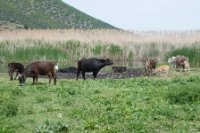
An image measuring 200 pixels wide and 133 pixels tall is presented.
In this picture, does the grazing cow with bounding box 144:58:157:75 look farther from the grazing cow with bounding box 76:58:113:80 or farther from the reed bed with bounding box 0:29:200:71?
the reed bed with bounding box 0:29:200:71

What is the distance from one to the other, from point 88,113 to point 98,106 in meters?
0.90

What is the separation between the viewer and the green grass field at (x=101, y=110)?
1052 centimetres

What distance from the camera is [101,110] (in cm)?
1210

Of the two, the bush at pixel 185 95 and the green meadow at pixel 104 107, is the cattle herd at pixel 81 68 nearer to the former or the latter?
the green meadow at pixel 104 107

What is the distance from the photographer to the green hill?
102625 mm

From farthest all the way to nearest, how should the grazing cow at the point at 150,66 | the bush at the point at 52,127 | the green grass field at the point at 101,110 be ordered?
the grazing cow at the point at 150,66 < the green grass field at the point at 101,110 < the bush at the point at 52,127

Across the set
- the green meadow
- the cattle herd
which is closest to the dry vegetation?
the cattle herd

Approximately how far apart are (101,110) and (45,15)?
104 metres

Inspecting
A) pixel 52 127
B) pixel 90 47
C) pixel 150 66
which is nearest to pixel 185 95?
pixel 52 127

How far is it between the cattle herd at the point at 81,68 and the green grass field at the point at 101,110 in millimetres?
3690

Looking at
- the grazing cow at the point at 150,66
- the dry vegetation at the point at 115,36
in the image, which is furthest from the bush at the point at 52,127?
the dry vegetation at the point at 115,36

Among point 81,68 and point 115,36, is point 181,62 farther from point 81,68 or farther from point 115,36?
point 115,36

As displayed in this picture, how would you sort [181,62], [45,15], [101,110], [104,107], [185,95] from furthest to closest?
1. [45,15]
2. [181,62]
3. [185,95]
4. [104,107]
5. [101,110]

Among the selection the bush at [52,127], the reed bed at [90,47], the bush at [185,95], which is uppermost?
the reed bed at [90,47]
